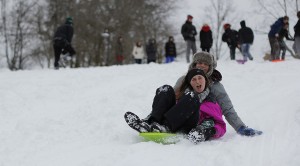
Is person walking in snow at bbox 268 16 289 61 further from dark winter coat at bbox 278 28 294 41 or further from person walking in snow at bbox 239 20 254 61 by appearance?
person walking in snow at bbox 239 20 254 61

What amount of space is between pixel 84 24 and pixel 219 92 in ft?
74.1

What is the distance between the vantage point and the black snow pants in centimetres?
365

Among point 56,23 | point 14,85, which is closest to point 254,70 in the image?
point 14,85

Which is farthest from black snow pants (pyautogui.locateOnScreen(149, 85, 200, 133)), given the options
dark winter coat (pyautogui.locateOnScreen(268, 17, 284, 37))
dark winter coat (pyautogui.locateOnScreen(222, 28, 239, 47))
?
dark winter coat (pyautogui.locateOnScreen(222, 28, 239, 47))

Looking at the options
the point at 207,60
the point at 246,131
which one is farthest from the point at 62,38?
the point at 246,131

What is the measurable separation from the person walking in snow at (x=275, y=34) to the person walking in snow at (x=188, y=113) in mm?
9075

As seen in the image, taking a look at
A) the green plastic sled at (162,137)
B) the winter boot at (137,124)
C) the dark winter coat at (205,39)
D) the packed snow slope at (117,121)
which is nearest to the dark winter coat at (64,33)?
the packed snow slope at (117,121)

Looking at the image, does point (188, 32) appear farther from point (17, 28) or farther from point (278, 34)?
point (17, 28)

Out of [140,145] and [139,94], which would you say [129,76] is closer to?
[139,94]

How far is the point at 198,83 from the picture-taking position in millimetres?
4020

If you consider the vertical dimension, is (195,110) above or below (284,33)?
below

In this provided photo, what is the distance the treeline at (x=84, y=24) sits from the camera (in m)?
26.2

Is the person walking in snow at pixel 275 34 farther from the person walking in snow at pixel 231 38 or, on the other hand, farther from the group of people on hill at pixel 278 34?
the person walking in snow at pixel 231 38

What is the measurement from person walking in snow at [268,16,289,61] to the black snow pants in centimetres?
944
